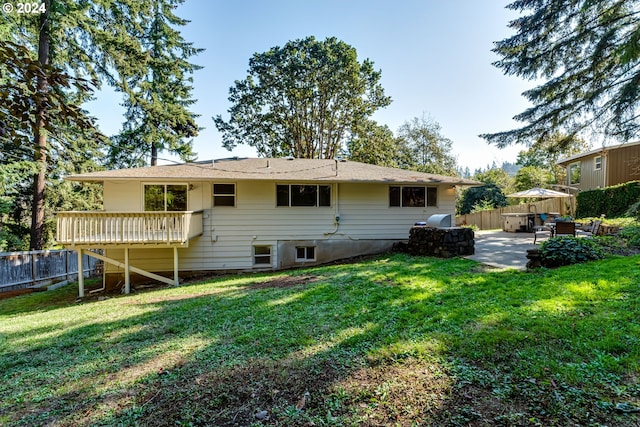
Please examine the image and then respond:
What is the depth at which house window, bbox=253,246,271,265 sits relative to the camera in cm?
1137

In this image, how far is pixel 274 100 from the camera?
72.0 feet

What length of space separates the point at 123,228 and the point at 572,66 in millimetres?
15856

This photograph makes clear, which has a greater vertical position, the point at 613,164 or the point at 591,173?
the point at 613,164

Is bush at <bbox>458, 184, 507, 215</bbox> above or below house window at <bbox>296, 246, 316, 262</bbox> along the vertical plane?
above

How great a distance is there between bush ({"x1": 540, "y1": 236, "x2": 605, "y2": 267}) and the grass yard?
0.56 m

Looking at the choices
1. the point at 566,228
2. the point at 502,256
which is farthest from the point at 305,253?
the point at 566,228

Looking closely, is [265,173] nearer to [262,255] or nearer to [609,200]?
[262,255]

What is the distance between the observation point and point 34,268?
1139cm

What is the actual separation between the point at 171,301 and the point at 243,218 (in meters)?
4.52

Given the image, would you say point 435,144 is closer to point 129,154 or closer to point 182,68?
point 182,68

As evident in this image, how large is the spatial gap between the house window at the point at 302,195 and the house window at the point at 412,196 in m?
2.65

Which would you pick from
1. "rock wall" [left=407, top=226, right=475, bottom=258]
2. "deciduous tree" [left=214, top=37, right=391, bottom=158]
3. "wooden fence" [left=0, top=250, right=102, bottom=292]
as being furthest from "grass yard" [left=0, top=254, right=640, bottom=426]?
"deciduous tree" [left=214, top=37, right=391, bottom=158]

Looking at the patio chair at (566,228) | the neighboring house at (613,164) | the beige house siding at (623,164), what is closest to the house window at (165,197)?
the patio chair at (566,228)

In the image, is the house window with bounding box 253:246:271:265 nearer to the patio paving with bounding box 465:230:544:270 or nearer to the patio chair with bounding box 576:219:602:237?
the patio paving with bounding box 465:230:544:270
